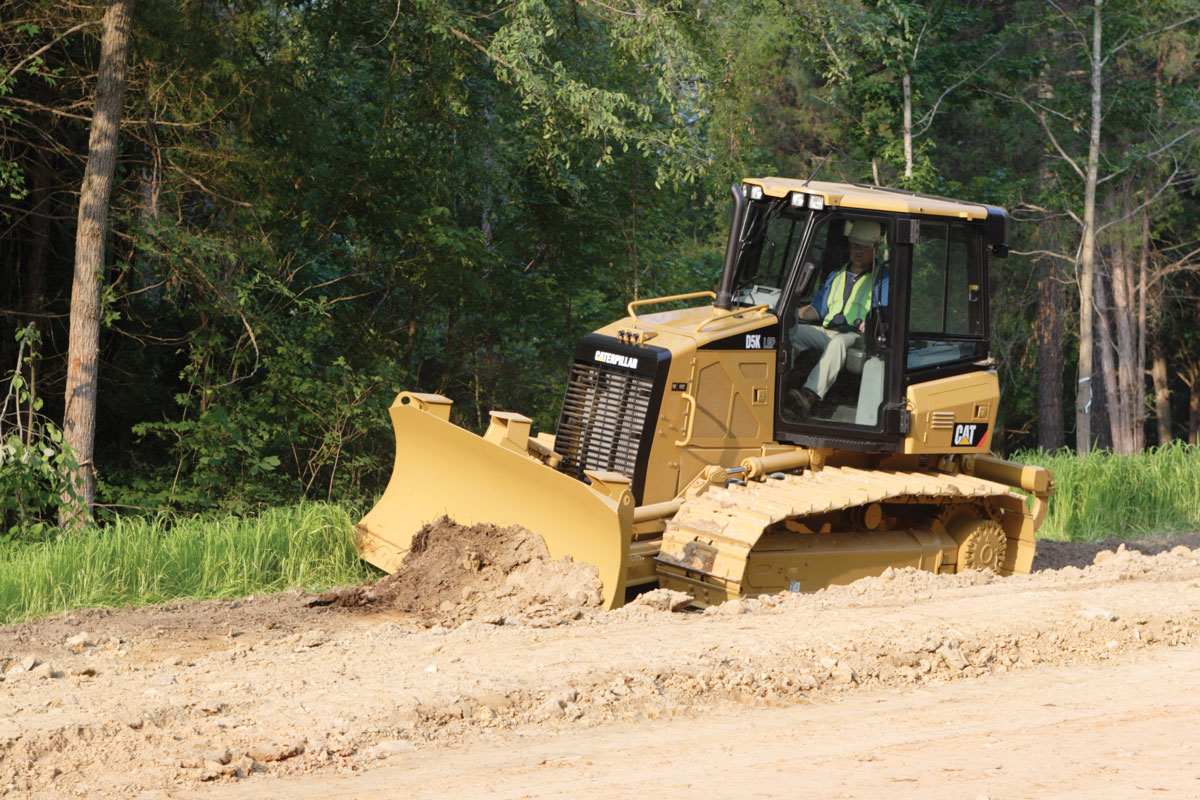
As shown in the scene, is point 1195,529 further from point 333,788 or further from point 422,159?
point 333,788

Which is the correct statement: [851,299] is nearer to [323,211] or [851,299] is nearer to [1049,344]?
[323,211]

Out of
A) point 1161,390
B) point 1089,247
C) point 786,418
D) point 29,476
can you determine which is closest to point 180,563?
Answer: point 29,476

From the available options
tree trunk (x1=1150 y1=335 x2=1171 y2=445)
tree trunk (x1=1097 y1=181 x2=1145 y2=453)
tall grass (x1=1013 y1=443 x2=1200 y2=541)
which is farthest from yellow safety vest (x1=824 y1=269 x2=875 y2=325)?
tree trunk (x1=1150 y1=335 x2=1171 y2=445)

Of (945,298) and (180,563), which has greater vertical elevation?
(945,298)

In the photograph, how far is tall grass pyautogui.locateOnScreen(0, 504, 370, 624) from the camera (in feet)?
26.2

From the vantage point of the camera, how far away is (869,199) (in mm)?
8414

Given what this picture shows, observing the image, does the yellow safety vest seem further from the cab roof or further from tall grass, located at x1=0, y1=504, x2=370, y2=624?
tall grass, located at x1=0, y1=504, x2=370, y2=624

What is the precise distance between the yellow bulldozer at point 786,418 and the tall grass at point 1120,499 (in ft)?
12.0

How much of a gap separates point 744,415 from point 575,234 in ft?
24.1

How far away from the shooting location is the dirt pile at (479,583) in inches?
294

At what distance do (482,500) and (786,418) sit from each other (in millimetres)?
2106

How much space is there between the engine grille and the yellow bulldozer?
1 cm

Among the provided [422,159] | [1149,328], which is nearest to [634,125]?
[422,159]

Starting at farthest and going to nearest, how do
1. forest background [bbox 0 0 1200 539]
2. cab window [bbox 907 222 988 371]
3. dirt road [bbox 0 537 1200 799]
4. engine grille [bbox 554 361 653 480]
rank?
forest background [bbox 0 0 1200 539] < cab window [bbox 907 222 988 371] < engine grille [bbox 554 361 653 480] < dirt road [bbox 0 537 1200 799]
